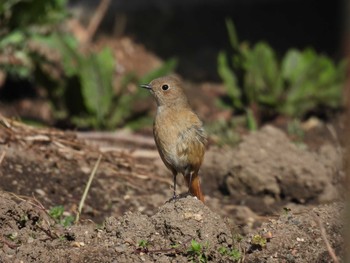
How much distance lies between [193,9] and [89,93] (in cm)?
429

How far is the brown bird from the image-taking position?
17.4 ft

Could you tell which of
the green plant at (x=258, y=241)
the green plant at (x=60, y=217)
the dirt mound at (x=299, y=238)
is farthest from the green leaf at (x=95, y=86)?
the green plant at (x=258, y=241)

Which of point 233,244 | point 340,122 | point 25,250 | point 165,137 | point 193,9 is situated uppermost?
point 193,9

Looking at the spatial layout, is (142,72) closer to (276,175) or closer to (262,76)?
(262,76)

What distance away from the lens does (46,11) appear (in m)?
7.86

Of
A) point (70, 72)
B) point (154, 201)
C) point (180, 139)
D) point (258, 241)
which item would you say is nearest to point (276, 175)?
point (154, 201)

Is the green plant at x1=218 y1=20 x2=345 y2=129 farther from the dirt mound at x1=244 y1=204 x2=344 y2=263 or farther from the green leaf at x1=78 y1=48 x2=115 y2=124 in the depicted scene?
the dirt mound at x1=244 y1=204 x2=344 y2=263

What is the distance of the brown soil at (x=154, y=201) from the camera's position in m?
4.36

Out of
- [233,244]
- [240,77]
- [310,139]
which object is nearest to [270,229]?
[233,244]

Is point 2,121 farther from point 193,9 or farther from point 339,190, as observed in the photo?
point 193,9

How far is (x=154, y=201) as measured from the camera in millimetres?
6105

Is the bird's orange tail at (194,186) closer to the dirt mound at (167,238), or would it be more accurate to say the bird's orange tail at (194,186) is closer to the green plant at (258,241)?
the dirt mound at (167,238)

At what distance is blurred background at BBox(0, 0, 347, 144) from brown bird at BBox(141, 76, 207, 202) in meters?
1.92

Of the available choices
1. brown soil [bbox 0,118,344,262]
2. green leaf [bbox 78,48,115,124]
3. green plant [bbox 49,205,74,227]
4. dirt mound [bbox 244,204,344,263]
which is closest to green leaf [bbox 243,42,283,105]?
brown soil [bbox 0,118,344,262]
